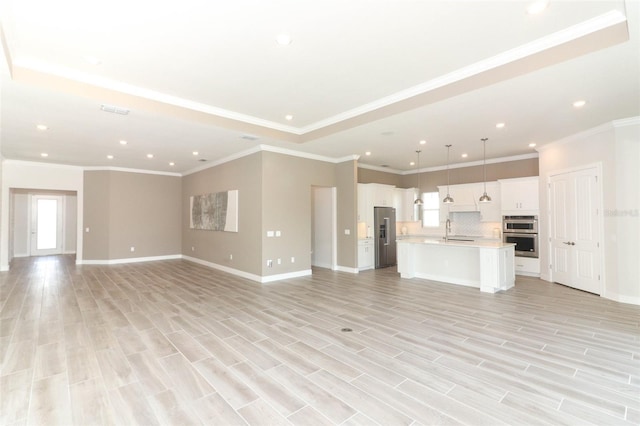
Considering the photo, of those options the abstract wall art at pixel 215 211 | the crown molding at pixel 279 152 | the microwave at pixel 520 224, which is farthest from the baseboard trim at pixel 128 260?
the microwave at pixel 520 224

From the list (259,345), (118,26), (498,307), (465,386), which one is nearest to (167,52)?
(118,26)

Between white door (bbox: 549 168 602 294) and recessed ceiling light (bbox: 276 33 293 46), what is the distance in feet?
19.3

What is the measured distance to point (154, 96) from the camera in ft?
14.7

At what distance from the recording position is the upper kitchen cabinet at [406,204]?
9609 millimetres

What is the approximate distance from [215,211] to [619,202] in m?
8.60

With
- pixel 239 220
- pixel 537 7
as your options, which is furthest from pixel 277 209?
pixel 537 7

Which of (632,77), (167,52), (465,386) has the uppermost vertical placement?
(167,52)

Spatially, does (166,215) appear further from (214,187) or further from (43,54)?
(43,54)

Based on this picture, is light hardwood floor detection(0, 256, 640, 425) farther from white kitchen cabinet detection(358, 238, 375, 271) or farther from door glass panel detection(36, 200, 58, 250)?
door glass panel detection(36, 200, 58, 250)

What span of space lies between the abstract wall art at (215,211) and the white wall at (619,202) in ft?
24.4

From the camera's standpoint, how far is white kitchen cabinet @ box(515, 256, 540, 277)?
7.06 m

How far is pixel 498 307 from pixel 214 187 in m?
7.30

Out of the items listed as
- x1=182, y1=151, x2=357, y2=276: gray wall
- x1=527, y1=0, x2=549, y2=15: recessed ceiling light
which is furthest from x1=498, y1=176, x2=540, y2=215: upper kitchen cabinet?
x1=527, y1=0, x2=549, y2=15: recessed ceiling light

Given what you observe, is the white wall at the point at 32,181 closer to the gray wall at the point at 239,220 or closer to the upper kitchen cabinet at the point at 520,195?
the gray wall at the point at 239,220
